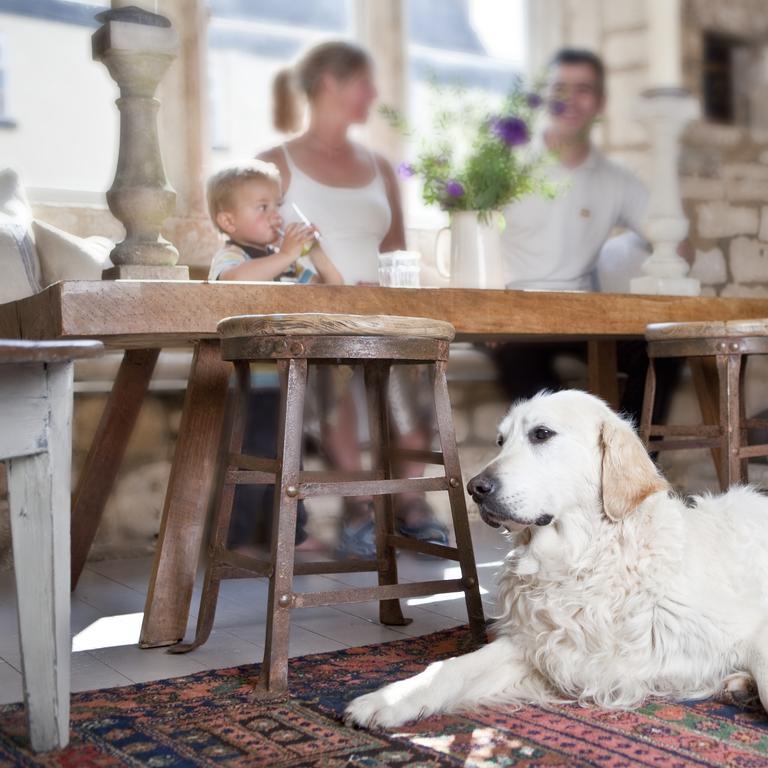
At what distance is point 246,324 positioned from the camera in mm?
2039

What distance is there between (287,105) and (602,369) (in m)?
1.78

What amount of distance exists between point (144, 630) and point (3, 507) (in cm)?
136

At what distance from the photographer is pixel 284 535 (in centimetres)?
199

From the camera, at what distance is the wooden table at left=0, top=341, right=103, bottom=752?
5.18 ft

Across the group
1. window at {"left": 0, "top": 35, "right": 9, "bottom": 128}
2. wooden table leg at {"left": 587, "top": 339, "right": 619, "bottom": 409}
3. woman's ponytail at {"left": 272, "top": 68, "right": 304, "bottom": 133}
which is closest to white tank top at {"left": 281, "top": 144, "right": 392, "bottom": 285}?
woman's ponytail at {"left": 272, "top": 68, "right": 304, "bottom": 133}

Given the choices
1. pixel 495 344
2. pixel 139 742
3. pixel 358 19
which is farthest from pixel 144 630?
pixel 358 19

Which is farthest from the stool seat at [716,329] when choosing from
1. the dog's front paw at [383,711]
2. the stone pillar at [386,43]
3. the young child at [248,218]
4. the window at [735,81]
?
the window at [735,81]

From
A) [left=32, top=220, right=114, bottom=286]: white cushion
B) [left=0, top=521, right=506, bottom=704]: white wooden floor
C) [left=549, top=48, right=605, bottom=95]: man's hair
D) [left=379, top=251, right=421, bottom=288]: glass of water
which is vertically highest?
[left=549, top=48, right=605, bottom=95]: man's hair

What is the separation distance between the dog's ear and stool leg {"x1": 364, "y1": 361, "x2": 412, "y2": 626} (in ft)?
2.35

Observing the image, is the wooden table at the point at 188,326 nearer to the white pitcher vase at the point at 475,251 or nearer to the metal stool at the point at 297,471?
the metal stool at the point at 297,471

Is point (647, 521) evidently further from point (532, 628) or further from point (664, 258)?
point (664, 258)

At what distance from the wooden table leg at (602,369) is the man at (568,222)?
0.67 meters

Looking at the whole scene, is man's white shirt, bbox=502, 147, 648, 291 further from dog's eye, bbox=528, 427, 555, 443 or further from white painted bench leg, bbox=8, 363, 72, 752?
white painted bench leg, bbox=8, 363, 72, 752

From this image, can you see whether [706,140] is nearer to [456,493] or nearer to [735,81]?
[735,81]
